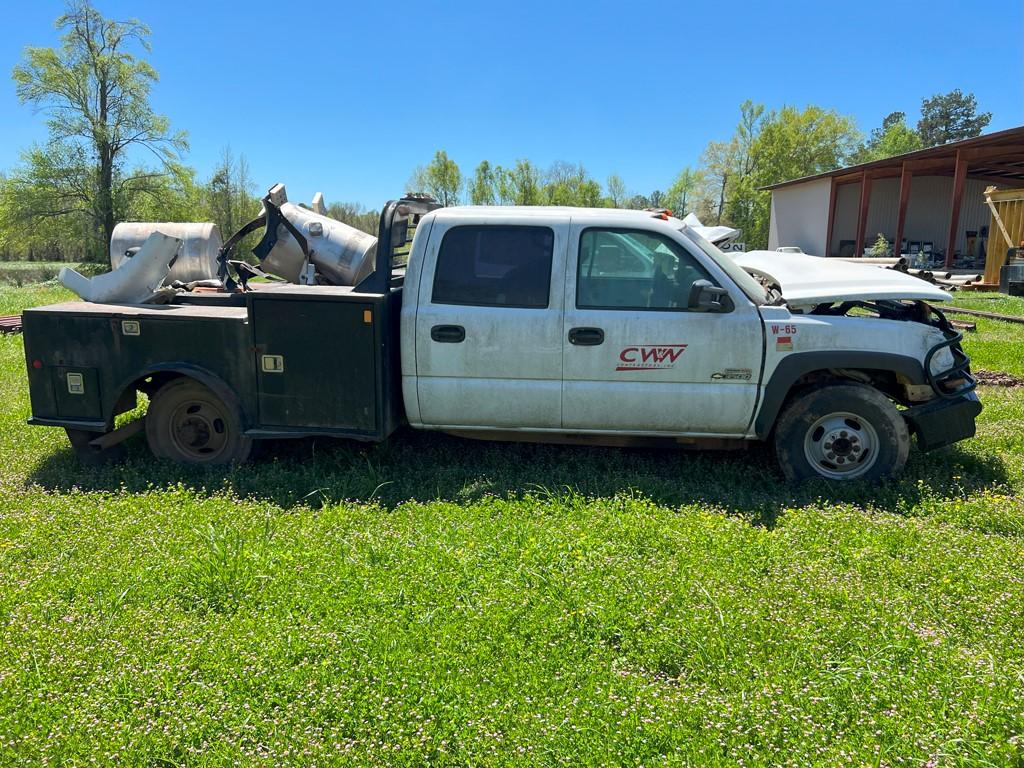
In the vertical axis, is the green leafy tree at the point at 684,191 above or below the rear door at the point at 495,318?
above

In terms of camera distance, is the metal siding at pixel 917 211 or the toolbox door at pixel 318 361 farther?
the metal siding at pixel 917 211

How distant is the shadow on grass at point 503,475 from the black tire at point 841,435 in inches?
6.0

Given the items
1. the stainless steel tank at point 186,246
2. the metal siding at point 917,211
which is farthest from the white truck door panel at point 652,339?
the metal siding at point 917,211

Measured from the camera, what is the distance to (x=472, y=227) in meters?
5.18

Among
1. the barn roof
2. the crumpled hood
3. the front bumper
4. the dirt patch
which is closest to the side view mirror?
the crumpled hood

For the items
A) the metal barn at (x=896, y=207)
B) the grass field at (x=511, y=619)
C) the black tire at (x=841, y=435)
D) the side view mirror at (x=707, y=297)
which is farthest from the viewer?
the metal barn at (x=896, y=207)

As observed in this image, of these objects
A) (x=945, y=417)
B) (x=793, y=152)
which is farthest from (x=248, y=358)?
(x=793, y=152)

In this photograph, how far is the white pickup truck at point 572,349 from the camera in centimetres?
497

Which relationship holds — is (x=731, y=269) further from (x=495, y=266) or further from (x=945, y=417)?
(x=945, y=417)

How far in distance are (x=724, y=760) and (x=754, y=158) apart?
64.2 m

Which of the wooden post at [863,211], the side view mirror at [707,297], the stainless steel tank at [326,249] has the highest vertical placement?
the wooden post at [863,211]

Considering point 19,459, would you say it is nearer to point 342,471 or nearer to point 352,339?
point 342,471

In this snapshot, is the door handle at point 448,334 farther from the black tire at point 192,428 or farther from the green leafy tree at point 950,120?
the green leafy tree at point 950,120

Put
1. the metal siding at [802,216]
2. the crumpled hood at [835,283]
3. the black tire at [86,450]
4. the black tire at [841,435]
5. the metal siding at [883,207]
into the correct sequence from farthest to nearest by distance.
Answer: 1. the metal siding at [883,207]
2. the metal siding at [802,216]
3. the black tire at [86,450]
4. the black tire at [841,435]
5. the crumpled hood at [835,283]
